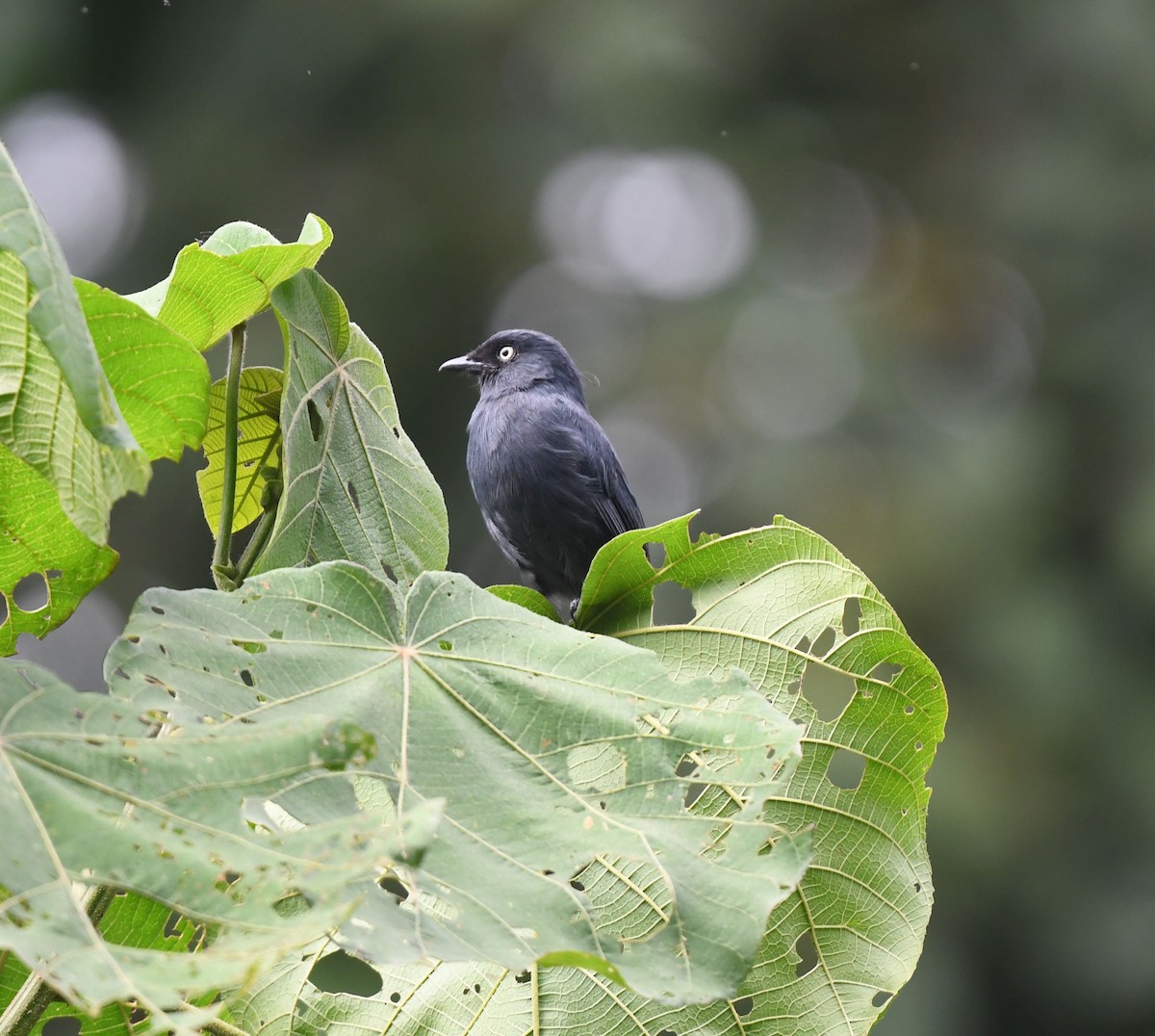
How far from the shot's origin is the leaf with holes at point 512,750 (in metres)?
1.11

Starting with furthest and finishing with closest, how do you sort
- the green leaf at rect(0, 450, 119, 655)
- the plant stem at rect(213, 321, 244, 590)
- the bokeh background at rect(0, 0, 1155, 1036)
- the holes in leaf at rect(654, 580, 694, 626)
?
the bokeh background at rect(0, 0, 1155, 1036)
the holes in leaf at rect(654, 580, 694, 626)
the plant stem at rect(213, 321, 244, 590)
the green leaf at rect(0, 450, 119, 655)

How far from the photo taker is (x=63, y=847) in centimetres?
95

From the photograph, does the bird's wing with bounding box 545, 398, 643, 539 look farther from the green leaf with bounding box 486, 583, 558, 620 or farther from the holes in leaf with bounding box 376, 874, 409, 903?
the green leaf with bounding box 486, 583, 558, 620

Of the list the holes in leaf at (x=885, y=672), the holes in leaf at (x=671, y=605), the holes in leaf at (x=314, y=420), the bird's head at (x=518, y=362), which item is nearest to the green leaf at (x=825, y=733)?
the holes in leaf at (x=885, y=672)

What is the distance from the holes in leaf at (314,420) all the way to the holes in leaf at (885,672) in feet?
2.49

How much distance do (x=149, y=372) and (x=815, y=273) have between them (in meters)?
10.7

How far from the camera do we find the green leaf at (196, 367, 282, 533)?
181cm

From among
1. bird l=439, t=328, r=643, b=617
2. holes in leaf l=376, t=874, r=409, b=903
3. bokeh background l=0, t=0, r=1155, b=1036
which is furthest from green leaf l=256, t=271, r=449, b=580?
bokeh background l=0, t=0, r=1155, b=1036

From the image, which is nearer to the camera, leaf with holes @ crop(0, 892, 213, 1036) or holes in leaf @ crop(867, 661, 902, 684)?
leaf with holes @ crop(0, 892, 213, 1036)

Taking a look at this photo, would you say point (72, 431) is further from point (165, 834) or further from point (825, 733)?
Answer: point (825, 733)

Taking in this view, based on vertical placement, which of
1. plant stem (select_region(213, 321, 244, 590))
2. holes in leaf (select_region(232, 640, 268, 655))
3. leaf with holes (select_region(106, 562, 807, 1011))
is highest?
plant stem (select_region(213, 321, 244, 590))

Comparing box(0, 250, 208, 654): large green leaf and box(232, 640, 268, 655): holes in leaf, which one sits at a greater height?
box(0, 250, 208, 654): large green leaf

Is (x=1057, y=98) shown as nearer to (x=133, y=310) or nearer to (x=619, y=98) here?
(x=619, y=98)

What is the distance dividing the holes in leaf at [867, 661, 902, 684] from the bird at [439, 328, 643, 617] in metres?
1.86
